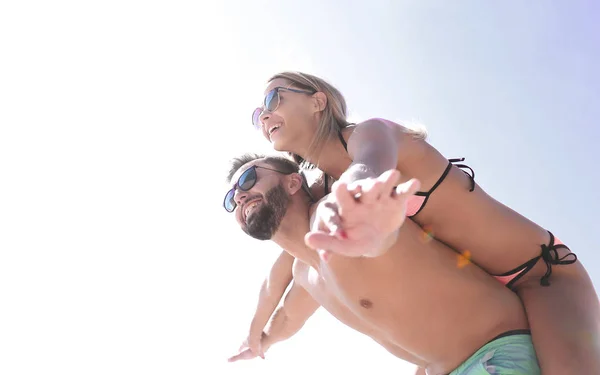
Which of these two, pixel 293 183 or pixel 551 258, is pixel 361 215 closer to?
pixel 293 183

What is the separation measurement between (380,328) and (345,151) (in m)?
1.30

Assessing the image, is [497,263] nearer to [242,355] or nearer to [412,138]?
[412,138]

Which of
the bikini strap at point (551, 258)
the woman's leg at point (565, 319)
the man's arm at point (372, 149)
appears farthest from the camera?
the bikini strap at point (551, 258)

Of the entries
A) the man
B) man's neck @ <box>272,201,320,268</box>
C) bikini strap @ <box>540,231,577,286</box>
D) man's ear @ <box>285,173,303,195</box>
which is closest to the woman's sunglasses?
man's ear @ <box>285,173,303,195</box>

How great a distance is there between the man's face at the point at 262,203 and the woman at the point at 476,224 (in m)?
0.26

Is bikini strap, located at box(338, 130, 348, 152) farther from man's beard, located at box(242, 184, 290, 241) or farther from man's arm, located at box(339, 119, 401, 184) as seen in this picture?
man's beard, located at box(242, 184, 290, 241)

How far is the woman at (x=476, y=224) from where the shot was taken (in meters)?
3.16

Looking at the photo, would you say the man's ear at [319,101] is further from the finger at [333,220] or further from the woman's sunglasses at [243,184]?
the finger at [333,220]

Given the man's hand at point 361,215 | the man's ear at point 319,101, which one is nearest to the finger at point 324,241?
the man's hand at point 361,215

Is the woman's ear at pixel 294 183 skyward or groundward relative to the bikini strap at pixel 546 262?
skyward

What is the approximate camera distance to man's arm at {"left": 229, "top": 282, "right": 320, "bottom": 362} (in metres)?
5.07

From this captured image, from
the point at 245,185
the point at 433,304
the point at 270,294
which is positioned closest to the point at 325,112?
the point at 245,185

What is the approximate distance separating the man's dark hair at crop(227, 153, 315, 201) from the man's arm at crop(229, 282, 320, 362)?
1256 mm

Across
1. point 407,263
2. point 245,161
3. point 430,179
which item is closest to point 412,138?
point 430,179
